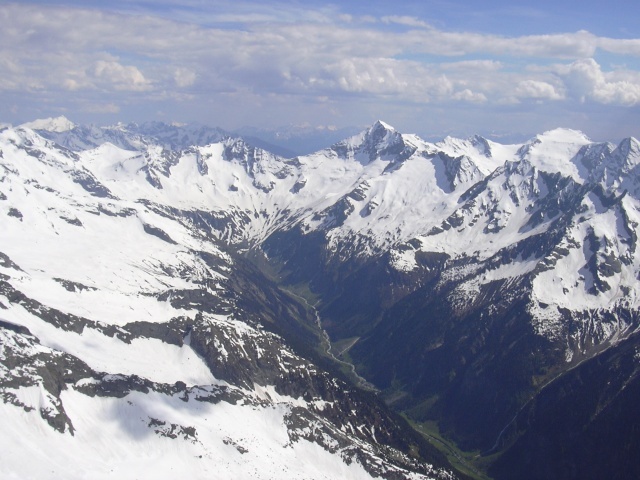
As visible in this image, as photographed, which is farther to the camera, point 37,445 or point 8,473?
point 37,445

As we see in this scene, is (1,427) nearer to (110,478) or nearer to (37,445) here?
(37,445)

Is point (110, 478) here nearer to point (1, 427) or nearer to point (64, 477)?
point (64, 477)

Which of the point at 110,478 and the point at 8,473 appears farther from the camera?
the point at 110,478

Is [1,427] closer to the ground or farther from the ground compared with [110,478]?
farther from the ground

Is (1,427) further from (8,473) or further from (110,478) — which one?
(110,478)

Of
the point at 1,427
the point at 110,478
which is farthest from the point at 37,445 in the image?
the point at 110,478

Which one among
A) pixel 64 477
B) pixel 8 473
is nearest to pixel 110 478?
pixel 64 477
